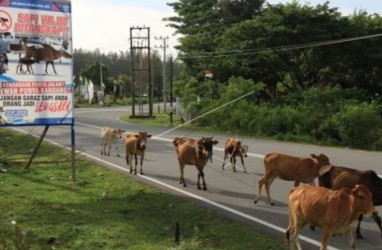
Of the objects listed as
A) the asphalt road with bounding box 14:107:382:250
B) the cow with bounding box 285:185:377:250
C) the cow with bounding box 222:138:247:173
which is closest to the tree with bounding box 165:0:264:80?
the asphalt road with bounding box 14:107:382:250

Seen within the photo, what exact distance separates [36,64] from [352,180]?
7.60m

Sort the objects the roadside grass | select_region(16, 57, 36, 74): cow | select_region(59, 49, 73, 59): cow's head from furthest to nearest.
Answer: select_region(59, 49, 73, 59): cow's head → select_region(16, 57, 36, 74): cow → the roadside grass

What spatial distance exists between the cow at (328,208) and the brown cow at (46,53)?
7445mm

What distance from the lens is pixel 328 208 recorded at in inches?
255

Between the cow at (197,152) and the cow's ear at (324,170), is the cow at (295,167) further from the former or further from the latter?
the cow at (197,152)

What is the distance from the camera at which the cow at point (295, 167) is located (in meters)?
9.61

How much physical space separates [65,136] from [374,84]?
2010 centimetres

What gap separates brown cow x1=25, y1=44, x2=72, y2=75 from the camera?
11.9m

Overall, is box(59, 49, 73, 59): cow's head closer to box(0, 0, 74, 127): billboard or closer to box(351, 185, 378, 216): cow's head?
box(0, 0, 74, 127): billboard

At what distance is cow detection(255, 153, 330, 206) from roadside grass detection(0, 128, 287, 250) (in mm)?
1540

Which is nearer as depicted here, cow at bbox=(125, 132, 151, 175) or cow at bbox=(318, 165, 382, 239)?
cow at bbox=(318, 165, 382, 239)

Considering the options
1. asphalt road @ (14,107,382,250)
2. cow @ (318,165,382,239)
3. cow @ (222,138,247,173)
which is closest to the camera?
cow @ (318,165,382,239)

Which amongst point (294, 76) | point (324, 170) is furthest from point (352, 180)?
point (294, 76)

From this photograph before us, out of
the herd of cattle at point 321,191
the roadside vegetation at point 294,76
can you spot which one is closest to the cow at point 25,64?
the herd of cattle at point 321,191
